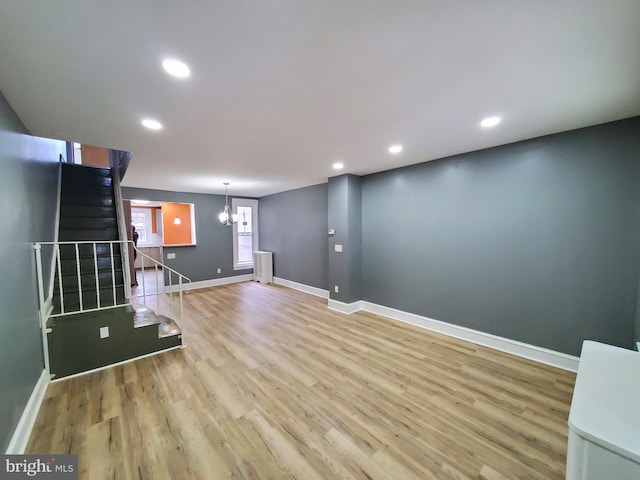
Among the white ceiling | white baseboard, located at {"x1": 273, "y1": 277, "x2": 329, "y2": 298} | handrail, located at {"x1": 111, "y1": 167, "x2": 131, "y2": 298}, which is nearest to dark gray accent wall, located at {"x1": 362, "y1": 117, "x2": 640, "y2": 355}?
the white ceiling

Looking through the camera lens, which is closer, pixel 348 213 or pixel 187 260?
pixel 348 213

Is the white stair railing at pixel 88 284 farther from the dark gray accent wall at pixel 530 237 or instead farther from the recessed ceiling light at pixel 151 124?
the dark gray accent wall at pixel 530 237

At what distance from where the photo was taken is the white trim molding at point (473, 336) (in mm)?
2662

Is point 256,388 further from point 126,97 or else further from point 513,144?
point 513,144

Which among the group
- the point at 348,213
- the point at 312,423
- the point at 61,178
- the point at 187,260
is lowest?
the point at 312,423

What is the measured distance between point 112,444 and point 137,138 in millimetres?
2767

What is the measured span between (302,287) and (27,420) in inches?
179

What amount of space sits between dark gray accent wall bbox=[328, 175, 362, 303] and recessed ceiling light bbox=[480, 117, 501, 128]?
2240 mm

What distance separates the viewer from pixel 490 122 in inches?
90.5

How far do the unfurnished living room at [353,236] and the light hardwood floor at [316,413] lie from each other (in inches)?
0.8

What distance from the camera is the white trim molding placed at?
8.73 ft

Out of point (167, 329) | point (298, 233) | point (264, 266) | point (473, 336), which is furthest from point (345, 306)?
point (264, 266)

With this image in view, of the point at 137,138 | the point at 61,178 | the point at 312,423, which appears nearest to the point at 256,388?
the point at 312,423

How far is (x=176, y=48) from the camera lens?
4.30ft
